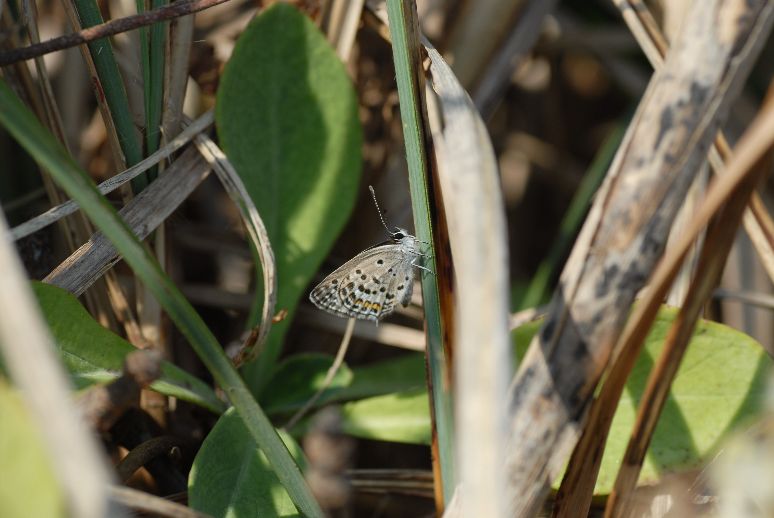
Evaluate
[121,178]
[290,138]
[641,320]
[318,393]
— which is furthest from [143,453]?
[641,320]

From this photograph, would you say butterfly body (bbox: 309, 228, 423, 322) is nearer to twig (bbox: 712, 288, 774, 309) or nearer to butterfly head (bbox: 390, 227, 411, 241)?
butterfly head (bbox: 390, 227, 411, 241)

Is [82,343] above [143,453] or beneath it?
above

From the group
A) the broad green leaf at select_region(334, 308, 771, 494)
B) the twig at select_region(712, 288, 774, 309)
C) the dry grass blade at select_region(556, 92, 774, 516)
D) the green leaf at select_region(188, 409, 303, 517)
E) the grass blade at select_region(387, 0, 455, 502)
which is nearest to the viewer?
the dry grass blade at select_region(556, 92, 774, 516)

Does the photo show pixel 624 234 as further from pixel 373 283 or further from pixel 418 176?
pixel 373 283

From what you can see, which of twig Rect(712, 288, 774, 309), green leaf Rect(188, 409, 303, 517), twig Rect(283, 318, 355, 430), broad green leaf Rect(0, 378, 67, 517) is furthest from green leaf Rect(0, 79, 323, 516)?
twig Rect(712, 288, 774, 309)

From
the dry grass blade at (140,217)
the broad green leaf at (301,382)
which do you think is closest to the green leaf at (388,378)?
the broad green leaf at (301,382)

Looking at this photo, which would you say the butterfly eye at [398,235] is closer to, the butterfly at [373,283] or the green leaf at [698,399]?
the butterfly at [373,283]
